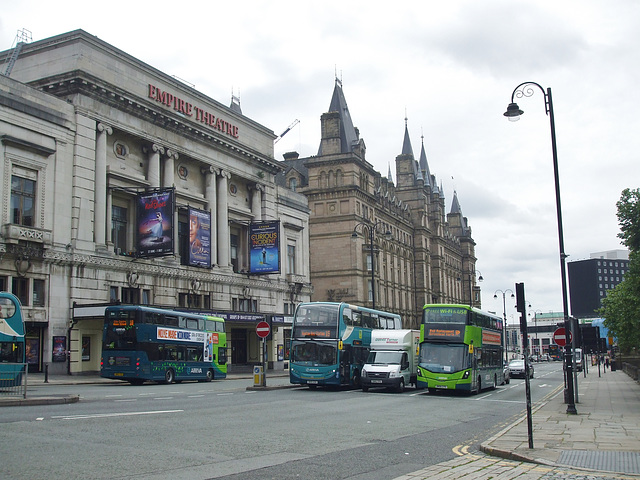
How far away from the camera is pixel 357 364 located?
32.1 m

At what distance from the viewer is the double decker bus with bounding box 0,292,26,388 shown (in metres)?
22.6

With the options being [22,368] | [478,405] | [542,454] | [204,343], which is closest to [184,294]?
[204,343]

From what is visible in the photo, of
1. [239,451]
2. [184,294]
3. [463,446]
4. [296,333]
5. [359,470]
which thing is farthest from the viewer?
[184,294]

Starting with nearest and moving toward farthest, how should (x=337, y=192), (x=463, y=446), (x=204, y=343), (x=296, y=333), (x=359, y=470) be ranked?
(x=359, y=470) → (x=463, y=446) → (x=296, y=333) → (x=204, y=343) → (x=337, y=192)

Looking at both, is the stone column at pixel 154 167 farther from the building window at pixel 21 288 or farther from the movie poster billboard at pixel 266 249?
the building window at pixel 21 288

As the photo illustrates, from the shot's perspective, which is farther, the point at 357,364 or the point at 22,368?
the point at 357,364

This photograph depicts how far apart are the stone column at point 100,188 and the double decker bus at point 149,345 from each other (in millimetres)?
8473

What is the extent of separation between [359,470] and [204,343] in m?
26.9

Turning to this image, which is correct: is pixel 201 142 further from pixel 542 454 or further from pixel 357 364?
pixel 542 454

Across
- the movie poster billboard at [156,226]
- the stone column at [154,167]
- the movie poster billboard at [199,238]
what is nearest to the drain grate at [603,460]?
the movie poster billboard at [156,226]

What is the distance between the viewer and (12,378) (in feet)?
72.7

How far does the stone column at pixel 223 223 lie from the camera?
168 ft

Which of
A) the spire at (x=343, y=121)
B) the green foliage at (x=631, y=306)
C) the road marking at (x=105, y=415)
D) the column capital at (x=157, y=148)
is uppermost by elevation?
the spire at (x=343, y=121)

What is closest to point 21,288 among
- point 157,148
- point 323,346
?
point 157,148
